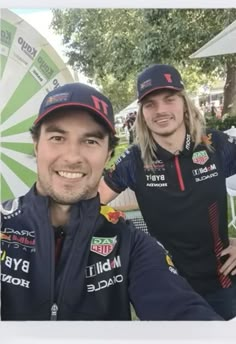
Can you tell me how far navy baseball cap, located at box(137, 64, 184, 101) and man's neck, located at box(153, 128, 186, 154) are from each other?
20cm

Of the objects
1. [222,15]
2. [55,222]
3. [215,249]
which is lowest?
[215,249]

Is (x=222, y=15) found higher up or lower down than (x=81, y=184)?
higher up

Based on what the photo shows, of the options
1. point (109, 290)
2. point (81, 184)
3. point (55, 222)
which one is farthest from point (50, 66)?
point (109, 290)

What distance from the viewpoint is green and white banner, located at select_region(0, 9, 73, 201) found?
2.29 metres

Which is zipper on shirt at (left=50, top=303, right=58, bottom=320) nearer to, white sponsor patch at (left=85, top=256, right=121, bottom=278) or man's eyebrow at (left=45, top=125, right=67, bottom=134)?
white sponsor patch at (left=85, top=256, right=121, bottom=278)

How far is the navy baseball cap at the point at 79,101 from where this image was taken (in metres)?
2.18

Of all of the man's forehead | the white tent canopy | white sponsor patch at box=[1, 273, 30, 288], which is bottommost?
white sponsor patch at box=[1, 273, 30, 288]

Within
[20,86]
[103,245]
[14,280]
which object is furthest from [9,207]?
[20,86]

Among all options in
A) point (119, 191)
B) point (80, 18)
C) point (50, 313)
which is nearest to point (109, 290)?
point (50, 313)

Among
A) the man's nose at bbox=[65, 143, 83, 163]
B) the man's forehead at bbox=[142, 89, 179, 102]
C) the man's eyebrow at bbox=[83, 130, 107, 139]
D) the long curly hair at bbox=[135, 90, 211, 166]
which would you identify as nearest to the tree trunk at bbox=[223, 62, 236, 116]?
the long curly hair at bbox=[135, 90, 211, 166]

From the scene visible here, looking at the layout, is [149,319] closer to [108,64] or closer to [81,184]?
[81,184]

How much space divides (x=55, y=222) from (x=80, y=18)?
37.5 inches

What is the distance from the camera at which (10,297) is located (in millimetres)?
2287

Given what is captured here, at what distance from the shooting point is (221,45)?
2.32 metres
